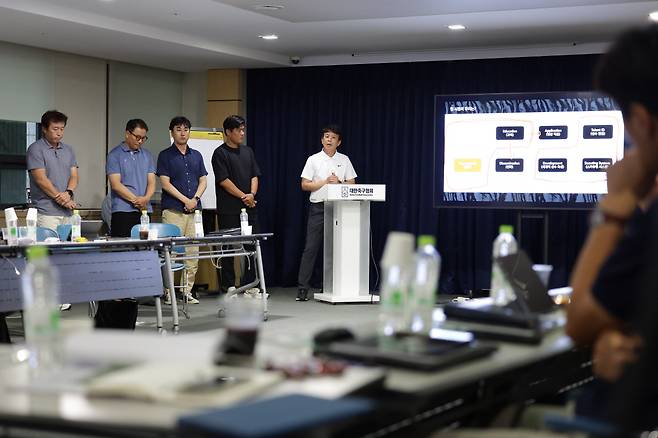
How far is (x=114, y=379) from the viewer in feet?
5.33

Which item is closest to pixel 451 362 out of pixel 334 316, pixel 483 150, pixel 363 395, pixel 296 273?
pixel 363 395

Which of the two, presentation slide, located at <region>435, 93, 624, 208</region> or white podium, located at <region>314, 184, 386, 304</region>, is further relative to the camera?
white podium, located at <region>314, 184, 386, 304</region>

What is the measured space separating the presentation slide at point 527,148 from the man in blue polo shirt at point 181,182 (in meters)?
2.23

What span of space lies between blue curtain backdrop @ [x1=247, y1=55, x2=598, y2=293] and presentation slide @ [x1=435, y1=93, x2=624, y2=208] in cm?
97

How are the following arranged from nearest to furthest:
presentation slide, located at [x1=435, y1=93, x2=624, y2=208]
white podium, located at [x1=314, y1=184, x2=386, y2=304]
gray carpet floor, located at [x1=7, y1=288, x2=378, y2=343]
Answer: gray carpet floor, located at [x1=7, y1=288, x2=378, y2=343] < presentation slide, located at [x1=435, y1=93, x2=624, y2=208] < white podium, located at [x1=314, y1=184, x2=386, y2=304]

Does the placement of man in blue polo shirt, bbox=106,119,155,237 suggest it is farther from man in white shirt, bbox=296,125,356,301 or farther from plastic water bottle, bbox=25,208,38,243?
plastic water bottle, bbox=25,208,38,243

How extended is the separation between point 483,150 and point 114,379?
Result: 23.8 feet

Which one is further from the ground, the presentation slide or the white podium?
the presentation slide

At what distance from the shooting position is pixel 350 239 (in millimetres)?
8648

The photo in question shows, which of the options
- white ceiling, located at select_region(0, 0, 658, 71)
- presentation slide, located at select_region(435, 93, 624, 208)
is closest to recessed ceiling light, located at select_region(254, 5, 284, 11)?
white ceiling, located at select_region(0, 0, 658, 71)

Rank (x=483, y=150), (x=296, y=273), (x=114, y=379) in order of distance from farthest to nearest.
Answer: (x=296, y=273) < (x=483, y=150) < (x=114, y=379)

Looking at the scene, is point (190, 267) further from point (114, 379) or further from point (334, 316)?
point (114, 379)

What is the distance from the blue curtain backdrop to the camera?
372 inches

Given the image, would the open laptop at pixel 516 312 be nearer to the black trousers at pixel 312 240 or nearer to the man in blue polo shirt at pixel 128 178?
the man in blue polo shirt at pixel 128 178
